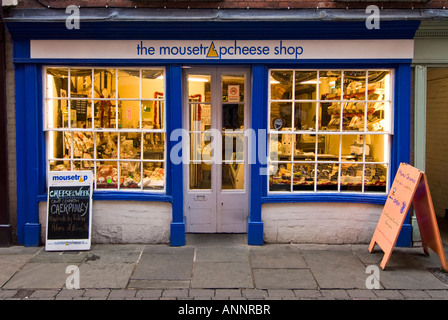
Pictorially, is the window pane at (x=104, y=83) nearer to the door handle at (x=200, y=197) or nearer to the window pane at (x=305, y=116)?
the door handle at (x=200, y=197)

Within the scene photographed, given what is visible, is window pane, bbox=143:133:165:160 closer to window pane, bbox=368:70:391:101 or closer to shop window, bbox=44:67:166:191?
shop window, bbox=44:67:166:191

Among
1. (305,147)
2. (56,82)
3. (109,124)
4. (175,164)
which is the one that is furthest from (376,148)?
(56,82)

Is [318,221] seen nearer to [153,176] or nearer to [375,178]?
[375,178]

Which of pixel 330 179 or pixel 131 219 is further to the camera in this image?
pixel 330 179

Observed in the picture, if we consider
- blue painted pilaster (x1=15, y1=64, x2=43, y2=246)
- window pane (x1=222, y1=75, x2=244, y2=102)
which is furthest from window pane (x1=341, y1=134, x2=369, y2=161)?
blue painted pilaster (x1=15, y1=64, x2=43, y2=246)

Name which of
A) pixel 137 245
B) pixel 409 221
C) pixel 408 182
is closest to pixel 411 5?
pixel 408 182

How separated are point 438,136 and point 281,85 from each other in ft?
13.5

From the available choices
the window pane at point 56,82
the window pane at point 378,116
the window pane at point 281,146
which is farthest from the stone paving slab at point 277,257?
the window pane at point 56,82

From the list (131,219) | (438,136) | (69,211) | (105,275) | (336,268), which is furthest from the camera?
(438,136)

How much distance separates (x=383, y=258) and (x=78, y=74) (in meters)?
5.47

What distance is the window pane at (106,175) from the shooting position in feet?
24.1

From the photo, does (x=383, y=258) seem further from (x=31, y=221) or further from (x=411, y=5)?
(x=31, y=221)

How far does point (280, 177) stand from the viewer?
7359mm

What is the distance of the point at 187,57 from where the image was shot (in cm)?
697
